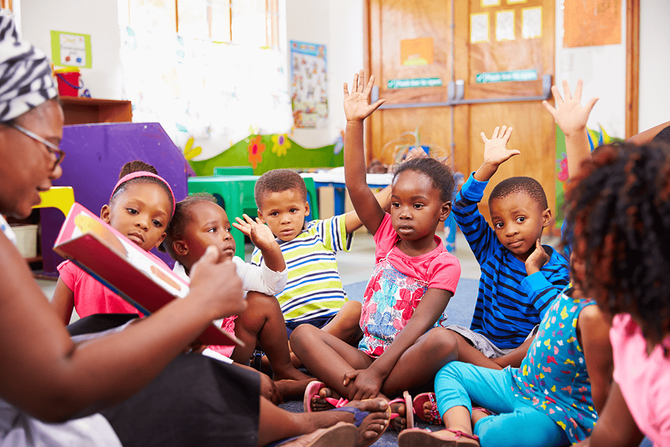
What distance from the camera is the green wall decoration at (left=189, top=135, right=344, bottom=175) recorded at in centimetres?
462

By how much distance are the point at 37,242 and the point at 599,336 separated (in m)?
3.49

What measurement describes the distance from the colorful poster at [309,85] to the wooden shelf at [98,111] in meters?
1.75

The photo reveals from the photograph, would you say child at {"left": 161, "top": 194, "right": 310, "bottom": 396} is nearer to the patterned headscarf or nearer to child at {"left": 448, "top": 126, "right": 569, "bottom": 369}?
child at {"left": 448, "top": 126, "right": 569, "bottom": 369}

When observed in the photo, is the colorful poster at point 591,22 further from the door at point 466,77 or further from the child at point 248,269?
the child at point 248,269

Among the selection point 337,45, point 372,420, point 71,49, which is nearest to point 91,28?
point 71,49

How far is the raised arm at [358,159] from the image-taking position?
1.54m

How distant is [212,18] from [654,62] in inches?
133

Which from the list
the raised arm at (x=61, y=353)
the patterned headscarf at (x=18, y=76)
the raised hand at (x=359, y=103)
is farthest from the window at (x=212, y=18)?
the raised arm at (x=61, y=353)

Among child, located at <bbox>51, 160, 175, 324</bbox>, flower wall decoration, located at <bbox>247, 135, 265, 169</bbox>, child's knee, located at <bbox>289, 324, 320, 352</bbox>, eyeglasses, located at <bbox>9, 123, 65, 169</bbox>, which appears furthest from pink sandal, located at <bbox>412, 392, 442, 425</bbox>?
flower wall decoration, located at <bbox>247, 135, 265, 169</bbox>

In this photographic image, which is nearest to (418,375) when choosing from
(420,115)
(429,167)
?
(429,167)

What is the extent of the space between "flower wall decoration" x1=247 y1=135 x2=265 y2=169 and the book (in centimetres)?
401

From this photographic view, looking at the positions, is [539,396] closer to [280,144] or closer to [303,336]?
[303,336]

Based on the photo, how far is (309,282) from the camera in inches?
65.8

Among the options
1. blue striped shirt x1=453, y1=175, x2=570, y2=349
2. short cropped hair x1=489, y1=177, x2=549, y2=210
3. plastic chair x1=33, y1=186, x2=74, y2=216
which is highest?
short cropped hair x1=489, y1=177, x2=549, y2=210
